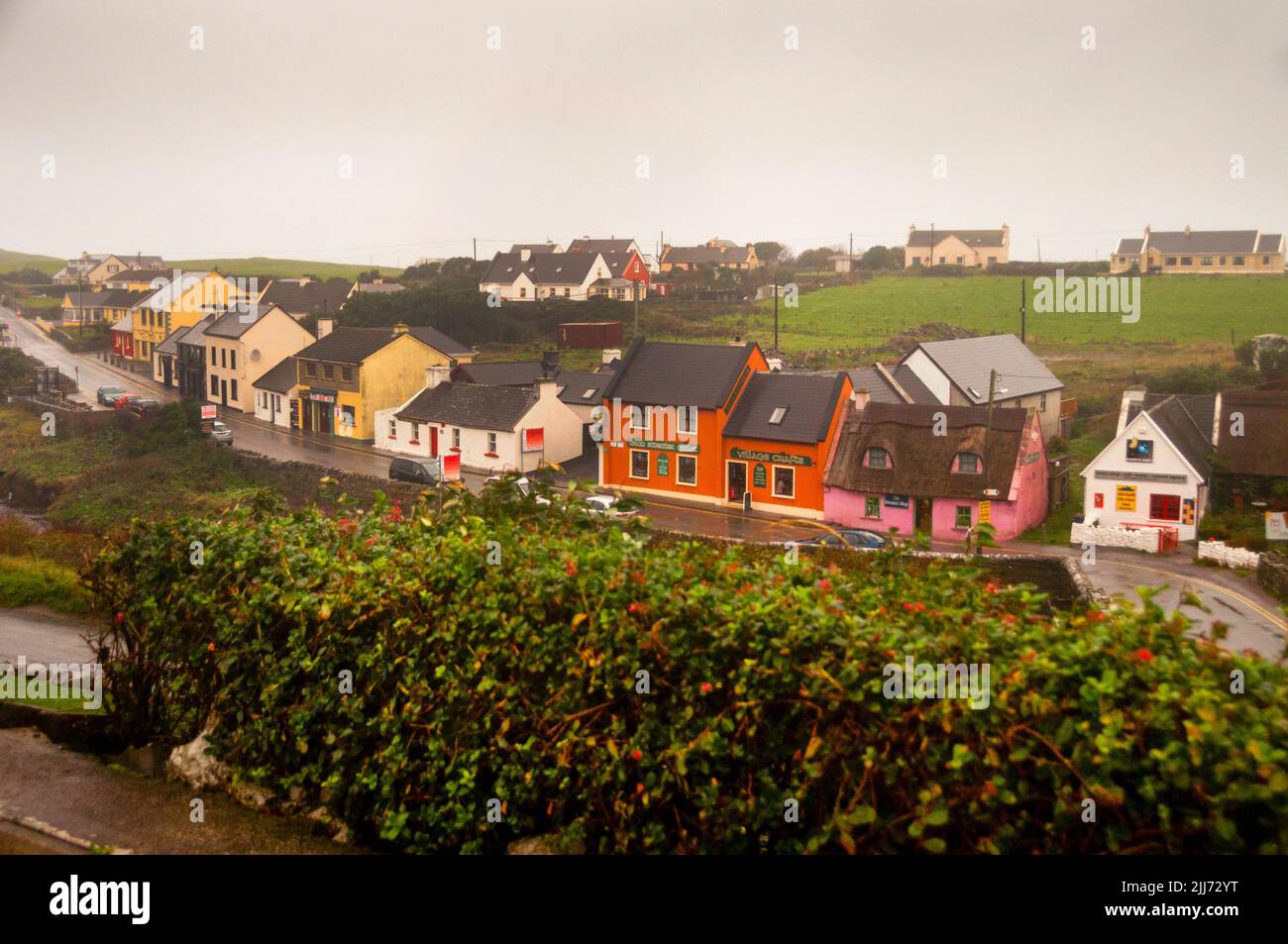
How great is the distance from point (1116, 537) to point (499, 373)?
12442mm

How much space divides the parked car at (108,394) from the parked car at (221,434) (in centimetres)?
249

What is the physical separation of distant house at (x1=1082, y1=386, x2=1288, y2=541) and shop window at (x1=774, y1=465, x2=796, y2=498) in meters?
4.30

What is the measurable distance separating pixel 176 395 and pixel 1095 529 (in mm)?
18347

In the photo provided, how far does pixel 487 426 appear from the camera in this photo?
63.2 feet

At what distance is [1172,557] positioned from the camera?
507 inches

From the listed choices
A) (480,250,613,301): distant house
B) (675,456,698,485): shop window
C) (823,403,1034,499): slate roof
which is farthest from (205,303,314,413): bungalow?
(823,403,1034,499): slate roof

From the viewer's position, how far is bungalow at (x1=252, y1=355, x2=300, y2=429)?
2186cm

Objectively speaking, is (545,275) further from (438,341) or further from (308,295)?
(438,341)

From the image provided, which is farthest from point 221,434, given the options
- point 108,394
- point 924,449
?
point 924,449

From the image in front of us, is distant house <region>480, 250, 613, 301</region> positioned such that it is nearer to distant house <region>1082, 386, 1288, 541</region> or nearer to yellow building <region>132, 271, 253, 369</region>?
yellow building <region>132, 271, 253, 369</region>

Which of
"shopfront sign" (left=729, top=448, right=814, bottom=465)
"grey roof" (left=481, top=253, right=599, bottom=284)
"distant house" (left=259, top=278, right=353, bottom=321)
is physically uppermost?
"grey roof" (left=481, top=253, right=599, bottom=284)
